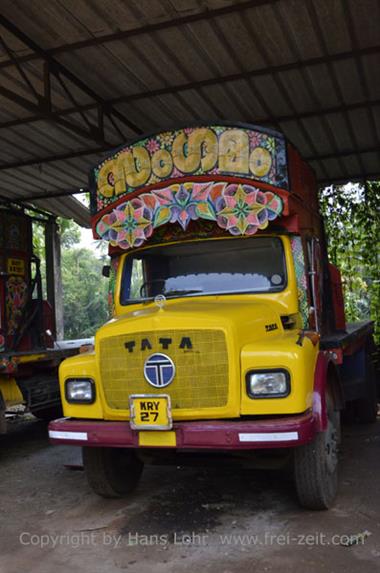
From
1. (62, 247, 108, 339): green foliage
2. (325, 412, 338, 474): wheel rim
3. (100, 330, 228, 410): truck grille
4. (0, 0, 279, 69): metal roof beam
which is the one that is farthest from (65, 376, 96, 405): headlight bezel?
(62, 247, 108, 339): green foliage

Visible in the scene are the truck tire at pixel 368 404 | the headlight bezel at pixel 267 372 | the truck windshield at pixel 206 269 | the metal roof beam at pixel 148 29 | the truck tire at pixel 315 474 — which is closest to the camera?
the headlight bezel at pixel 267 372

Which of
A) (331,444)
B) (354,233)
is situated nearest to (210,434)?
(331,444)

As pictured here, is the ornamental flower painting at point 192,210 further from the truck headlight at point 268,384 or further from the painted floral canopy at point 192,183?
the truck headlight at point 268,384

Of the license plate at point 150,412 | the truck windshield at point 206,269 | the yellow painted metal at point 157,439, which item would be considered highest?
the truck windshield at point 206,269

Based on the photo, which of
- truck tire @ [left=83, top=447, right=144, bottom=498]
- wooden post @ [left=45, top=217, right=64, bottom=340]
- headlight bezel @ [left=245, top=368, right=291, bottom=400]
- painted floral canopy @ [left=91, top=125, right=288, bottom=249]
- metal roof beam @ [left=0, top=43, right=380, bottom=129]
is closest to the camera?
headlight bezel @ [left=245, top=368, right=291, bottom=400]

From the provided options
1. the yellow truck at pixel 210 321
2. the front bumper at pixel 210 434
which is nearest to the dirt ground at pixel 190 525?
the yellow truck at pixel 210 321

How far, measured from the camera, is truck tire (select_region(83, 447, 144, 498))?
433 cm

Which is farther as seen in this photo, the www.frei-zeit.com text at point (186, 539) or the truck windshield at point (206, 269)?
the truck windshield at point (206, 269)

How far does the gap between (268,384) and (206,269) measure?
1.64 m

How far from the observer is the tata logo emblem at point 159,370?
144 inches

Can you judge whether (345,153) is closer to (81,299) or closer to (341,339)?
(341,339)

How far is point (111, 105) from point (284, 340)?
18.7ft

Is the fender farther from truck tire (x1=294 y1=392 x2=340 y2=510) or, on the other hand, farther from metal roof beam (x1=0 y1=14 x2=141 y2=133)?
metal roof beam (x1=0 y1=14 x2=141 y2=133)

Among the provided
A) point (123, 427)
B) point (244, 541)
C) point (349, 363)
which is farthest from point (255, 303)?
point (349, 363)
